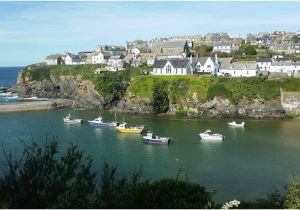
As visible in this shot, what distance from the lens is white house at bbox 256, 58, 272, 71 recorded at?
5816cm

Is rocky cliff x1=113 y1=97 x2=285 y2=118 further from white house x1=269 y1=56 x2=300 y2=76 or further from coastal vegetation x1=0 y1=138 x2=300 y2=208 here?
coastal vegetation x1=0 y1=138 x2=300 y2=208

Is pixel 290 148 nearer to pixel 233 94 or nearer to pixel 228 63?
pixel 233 94

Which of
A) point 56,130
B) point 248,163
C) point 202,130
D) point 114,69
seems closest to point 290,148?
point 248,163

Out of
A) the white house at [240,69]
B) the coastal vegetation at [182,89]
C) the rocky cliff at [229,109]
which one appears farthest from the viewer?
the white house at [240,69]

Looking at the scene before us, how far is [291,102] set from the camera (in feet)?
157

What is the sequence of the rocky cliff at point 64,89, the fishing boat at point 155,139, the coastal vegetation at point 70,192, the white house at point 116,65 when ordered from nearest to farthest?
the coastal vegetation at point 70,192, the fishing boat at point 155,139, the rocky cliff at point 64,89, the white house at point 116,65

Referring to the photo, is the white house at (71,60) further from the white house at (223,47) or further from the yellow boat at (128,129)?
the yellow boat at (128,129)

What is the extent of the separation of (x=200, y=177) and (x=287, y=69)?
3597 cm

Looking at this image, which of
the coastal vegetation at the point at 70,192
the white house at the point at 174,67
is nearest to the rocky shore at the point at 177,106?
the white house at the point at 174,67

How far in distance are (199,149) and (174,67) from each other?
2600cm

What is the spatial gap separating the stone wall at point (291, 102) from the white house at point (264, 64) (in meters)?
10.2

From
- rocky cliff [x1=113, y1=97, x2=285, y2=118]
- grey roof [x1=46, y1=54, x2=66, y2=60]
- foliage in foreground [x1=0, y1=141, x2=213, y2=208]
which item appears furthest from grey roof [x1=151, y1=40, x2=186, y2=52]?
foliage in foreground [x1=0, y1=141, x2=213, y2=208]

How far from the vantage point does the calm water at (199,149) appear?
A: 25.2 meters

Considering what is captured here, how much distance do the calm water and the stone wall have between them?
3601 mm
